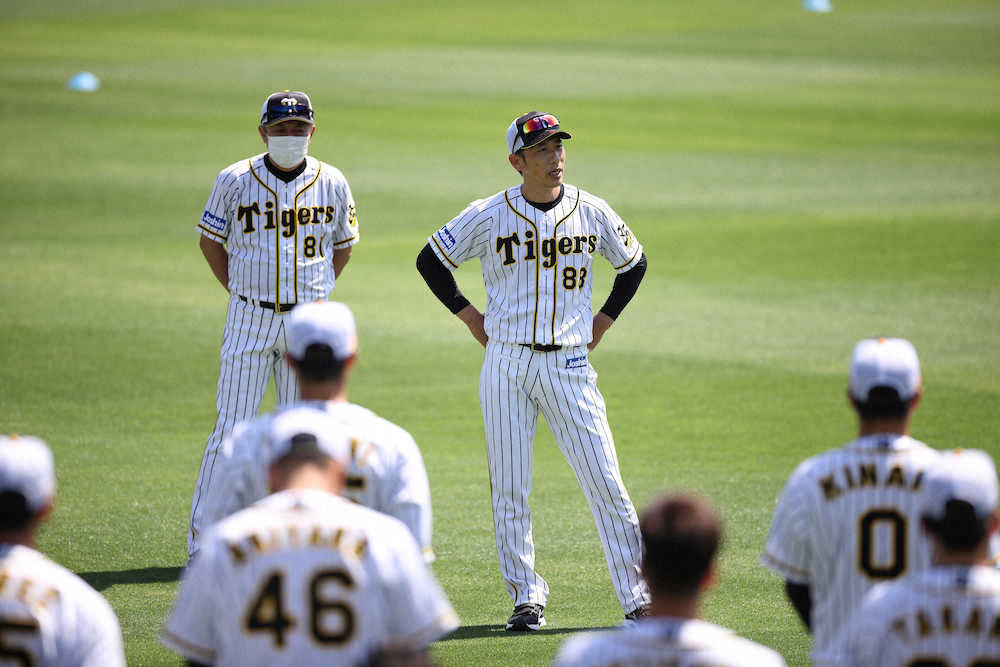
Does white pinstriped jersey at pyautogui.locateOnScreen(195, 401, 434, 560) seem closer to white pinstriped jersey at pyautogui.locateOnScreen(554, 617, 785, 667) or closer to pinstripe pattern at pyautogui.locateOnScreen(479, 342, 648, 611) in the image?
white pinstriped jersey at pyautogui.locateOnScreen(554, 617, 785, 667)

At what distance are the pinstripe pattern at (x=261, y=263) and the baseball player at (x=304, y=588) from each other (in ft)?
13.1

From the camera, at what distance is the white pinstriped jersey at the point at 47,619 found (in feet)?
11.7

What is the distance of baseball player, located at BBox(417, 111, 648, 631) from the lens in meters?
6.98

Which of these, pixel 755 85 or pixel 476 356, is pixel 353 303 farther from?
pixel 755 85

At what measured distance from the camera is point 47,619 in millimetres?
3576

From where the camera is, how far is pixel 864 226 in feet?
63.5

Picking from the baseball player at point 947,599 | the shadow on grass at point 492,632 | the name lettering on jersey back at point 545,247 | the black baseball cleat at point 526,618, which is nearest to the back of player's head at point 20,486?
the baseball player at point 947,599

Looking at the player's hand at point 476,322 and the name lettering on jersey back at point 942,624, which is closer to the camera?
the name lettering on jersey back at point 942,624

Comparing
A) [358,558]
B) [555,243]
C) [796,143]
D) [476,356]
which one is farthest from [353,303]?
[796,143]

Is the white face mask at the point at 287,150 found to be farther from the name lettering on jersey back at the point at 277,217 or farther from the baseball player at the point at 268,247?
the name lettering on jersey back at the point at 277,217

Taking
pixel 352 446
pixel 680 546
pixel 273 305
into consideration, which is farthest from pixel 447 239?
pixel 680 546

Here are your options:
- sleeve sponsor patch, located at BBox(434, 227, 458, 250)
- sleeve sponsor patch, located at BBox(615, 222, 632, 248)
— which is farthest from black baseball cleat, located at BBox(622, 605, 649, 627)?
sleeve sponsor patch, located at BBox(434, 227, 458, 250)

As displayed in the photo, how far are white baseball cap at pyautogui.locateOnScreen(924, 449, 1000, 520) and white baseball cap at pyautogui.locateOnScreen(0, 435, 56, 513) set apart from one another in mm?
2198

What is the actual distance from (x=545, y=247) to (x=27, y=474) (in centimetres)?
377
